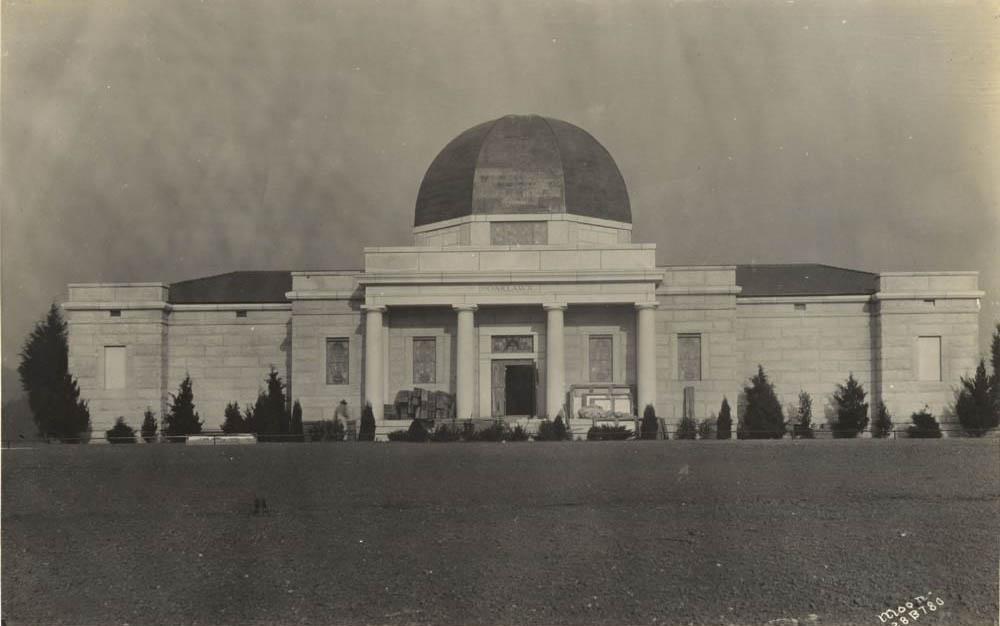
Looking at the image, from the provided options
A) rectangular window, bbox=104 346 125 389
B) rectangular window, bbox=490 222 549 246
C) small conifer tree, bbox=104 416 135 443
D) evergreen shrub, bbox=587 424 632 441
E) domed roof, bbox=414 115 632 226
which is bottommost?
small conifer tree, bbox=104 416 135 443

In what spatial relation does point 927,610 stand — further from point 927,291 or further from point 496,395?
point 927,291

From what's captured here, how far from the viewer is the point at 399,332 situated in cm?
3644

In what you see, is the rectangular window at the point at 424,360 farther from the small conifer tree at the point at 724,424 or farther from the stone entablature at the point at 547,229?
the small conifer tree at the point at 724,424

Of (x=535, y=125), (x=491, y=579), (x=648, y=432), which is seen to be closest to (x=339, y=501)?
(x=491, y=579)

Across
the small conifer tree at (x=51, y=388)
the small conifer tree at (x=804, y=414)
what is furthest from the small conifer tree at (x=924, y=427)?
the small conifer tree at (x=51, y=388)

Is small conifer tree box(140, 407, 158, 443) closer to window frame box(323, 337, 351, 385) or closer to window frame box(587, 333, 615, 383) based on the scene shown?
window frame box(323, 337, 351, 385)

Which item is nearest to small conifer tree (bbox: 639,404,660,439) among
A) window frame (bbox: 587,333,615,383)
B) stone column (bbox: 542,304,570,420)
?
stone column (bbox: 542,304,570,420)

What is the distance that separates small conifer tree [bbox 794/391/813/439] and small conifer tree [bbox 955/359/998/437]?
15.9ft

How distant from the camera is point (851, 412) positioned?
115 ft

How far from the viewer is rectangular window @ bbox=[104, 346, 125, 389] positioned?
3791cm

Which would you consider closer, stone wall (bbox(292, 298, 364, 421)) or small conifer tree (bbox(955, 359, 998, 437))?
small conifer tree (bbox(955, 359, 998, 437))

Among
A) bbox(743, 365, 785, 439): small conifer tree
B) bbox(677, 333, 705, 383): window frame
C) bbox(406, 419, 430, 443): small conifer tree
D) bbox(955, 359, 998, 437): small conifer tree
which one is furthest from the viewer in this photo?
bbox(677, 333, 705, 383): window frame

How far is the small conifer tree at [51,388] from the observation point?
35.8 meters

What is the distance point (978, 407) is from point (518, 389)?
15.4 metres
